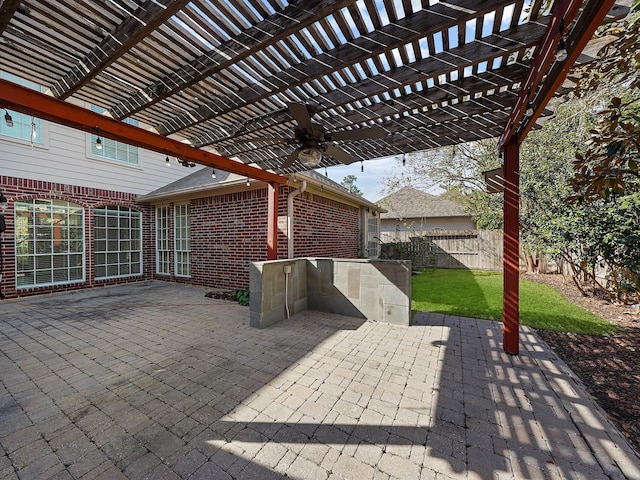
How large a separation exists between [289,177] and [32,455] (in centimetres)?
543

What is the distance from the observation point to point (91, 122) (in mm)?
3299

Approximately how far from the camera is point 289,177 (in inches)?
246

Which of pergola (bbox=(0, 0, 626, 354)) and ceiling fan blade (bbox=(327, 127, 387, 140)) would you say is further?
ceiling fan blade (bbox=(327, 127, 387, 140))

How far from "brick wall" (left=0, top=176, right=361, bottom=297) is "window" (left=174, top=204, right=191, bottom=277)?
26 centimetres

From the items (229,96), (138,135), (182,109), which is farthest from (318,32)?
(138,135)

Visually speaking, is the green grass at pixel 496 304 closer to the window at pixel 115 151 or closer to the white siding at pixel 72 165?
the white siding at pixel 72 165

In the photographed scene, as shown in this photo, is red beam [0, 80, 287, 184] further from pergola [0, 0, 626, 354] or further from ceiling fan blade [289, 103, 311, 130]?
ceiling fan blade [289, 103, 311, 130]

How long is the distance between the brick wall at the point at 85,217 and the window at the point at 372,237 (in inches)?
335

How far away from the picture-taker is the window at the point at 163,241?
923cm

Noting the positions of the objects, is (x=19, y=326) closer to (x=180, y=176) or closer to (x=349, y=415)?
(x=349, y=415)

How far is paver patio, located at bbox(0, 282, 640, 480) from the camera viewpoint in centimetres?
188

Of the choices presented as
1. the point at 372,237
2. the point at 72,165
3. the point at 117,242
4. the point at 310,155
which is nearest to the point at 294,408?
the point at 310,155

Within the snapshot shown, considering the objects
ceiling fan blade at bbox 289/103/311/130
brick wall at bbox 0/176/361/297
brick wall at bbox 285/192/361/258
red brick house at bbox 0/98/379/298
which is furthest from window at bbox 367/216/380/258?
ceiling fan blade at bbox 289/103/311/130

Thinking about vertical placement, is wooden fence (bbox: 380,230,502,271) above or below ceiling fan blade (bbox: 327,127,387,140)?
below
